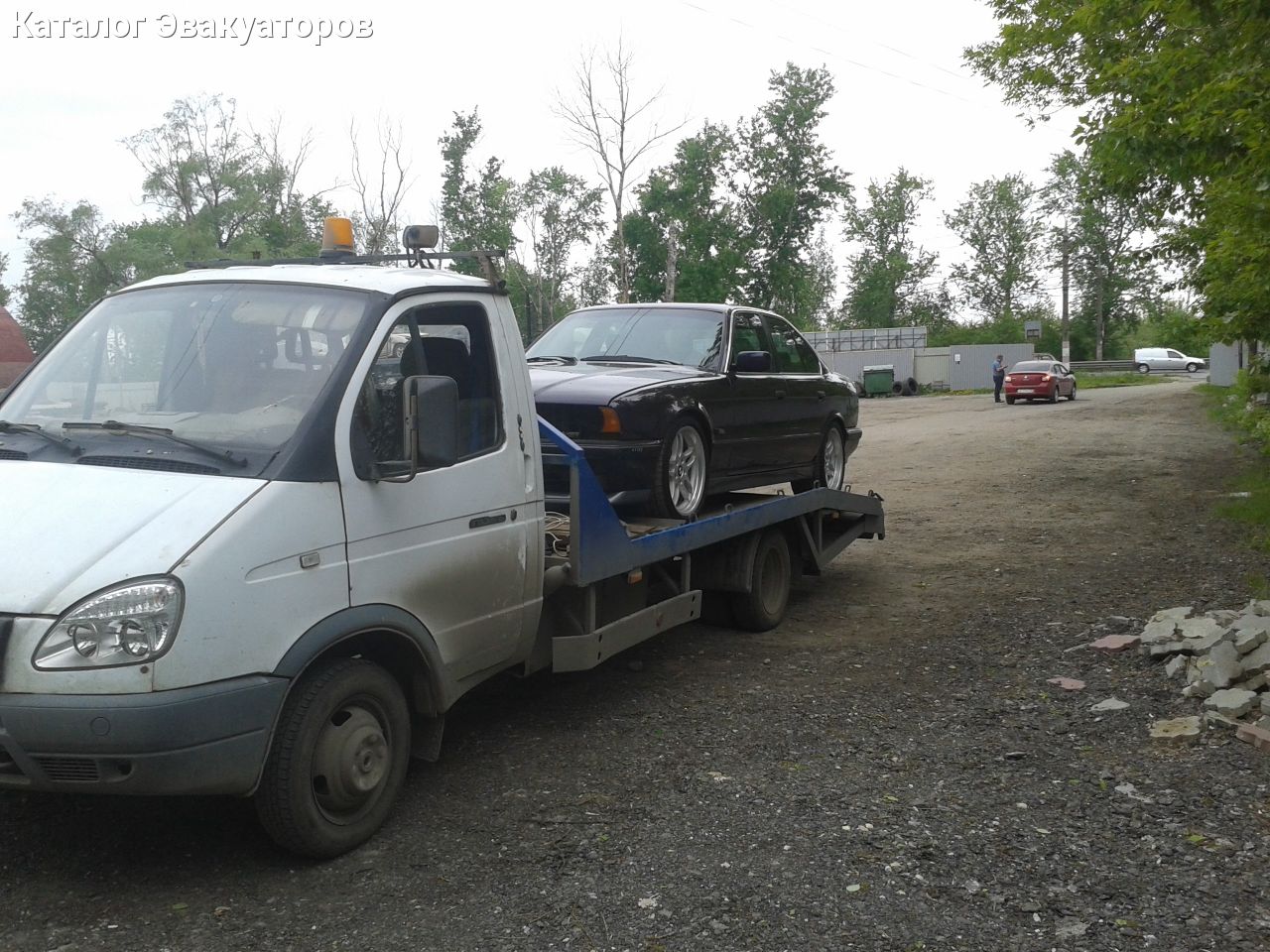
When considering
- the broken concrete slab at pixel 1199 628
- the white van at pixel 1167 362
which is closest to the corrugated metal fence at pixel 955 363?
the white van at pixel 1167 362

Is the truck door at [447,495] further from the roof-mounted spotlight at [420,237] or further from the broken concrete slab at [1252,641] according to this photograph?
the broken concrete slab at [1252,641]

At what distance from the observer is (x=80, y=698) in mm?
3527

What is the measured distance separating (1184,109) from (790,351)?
12.1 feet

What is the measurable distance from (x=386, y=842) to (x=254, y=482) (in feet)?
4.89

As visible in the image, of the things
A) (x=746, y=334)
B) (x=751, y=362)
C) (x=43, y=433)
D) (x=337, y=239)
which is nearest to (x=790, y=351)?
(x=746, y=334)

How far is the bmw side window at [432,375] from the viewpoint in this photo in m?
4.39

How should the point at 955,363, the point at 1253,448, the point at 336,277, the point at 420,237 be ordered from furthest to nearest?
the point at 955,363
the point at 1253,448
the point at 420,237
the point at 336,277

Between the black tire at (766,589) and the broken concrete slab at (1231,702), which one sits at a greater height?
the black tire at (766,589)

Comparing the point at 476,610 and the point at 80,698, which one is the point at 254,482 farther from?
the point at 476,610

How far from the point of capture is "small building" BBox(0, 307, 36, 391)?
13.6 meters

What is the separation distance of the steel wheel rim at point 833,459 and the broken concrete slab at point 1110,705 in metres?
3.46

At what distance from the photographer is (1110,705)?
6.27m

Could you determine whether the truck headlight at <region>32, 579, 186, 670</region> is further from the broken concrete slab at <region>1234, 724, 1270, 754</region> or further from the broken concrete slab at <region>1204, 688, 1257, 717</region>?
the broken concrete slab at <region>1204, 688, 1257, 717</region>

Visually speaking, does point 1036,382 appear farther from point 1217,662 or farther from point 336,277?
point 336,277
